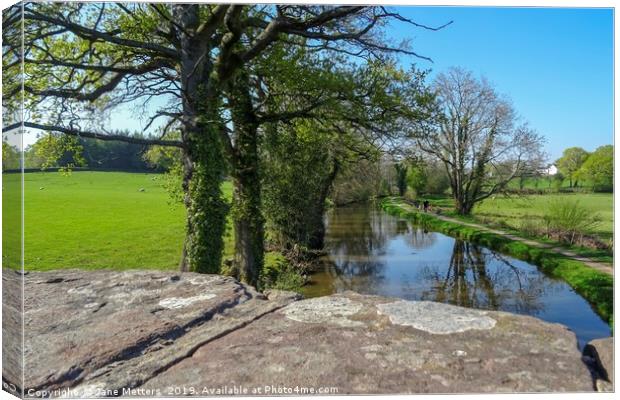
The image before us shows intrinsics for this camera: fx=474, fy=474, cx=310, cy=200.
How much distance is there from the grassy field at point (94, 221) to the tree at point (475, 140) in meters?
4.10

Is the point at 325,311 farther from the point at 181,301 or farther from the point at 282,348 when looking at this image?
the point at 181,301

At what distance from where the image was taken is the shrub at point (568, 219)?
646 centimetres

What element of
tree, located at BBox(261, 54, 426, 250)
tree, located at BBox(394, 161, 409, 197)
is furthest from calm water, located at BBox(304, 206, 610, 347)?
tree, located at BBox(261, 54, 426, 250)

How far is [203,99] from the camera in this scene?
7430mm

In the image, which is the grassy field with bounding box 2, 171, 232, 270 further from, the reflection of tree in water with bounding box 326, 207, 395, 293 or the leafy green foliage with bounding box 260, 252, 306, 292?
the reflection of tree in water with bounding box 326, 207, 395, 293

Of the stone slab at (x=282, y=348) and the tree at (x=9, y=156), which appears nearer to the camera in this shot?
the stone slab at (x=282, y=348)

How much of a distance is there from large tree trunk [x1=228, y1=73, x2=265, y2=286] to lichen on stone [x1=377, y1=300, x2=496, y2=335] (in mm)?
6521

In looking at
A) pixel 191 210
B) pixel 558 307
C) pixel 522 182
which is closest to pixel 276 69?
pixel 191 210

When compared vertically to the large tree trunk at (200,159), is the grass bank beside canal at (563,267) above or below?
below

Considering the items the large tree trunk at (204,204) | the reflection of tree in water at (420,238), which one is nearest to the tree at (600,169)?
the large tree trunk at (204,204)

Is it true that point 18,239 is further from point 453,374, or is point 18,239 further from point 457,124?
point 457,124

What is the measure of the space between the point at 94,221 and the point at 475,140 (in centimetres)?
636

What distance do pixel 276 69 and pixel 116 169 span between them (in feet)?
12.4

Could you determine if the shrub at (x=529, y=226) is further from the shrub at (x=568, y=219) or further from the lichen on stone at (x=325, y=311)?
the lichen on stone at (x=325, y=311)
